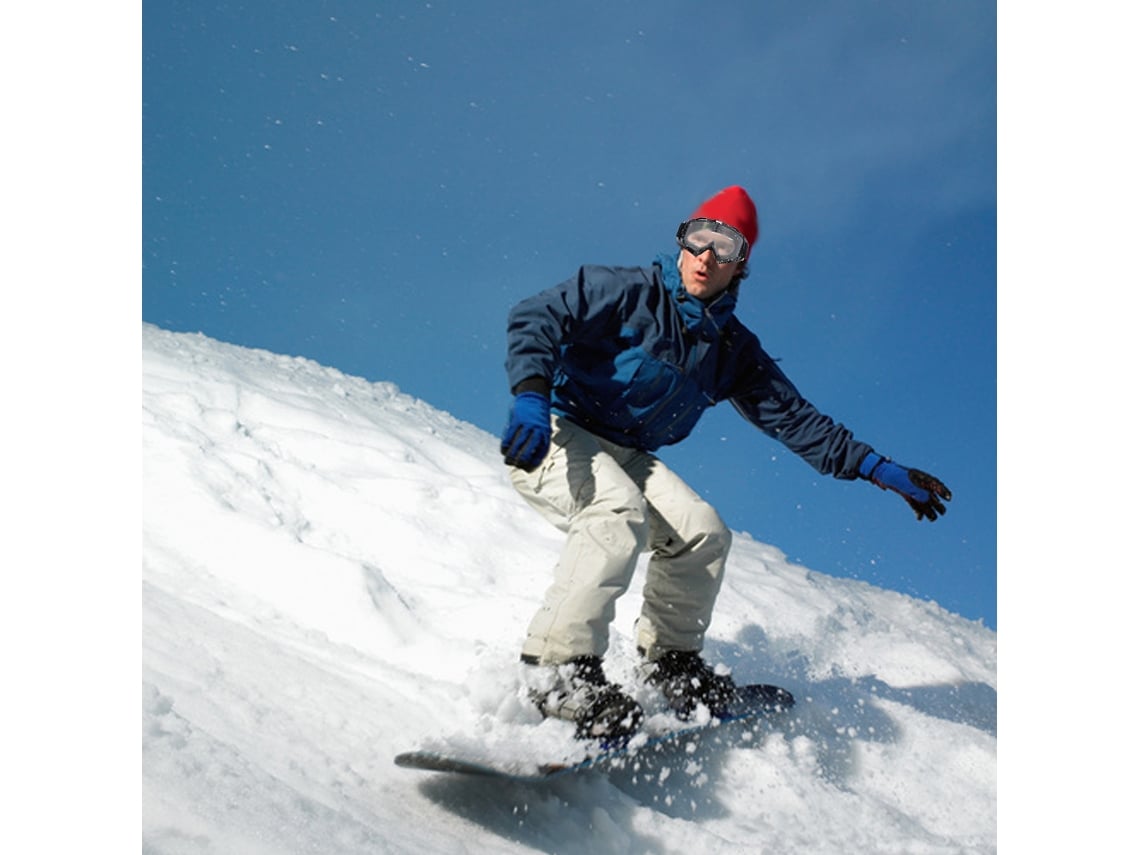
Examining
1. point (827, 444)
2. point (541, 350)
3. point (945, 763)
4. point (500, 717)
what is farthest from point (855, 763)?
point (541, 350)

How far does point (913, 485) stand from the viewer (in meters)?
4.12

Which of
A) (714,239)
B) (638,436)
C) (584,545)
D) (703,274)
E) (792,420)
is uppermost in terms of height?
(714,239)

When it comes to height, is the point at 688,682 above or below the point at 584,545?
below

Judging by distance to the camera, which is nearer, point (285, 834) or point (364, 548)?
point (285, 834)

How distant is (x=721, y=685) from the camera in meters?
3.72

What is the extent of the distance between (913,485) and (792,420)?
63 centimetres

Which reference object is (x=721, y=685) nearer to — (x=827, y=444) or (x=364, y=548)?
(x=827, y=444)

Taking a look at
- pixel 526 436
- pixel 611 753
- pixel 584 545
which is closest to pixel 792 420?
pixel 584 545

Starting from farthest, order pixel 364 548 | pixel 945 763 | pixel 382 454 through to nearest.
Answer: pixel 382 454 → pixel 364 548 → pixel 945 763

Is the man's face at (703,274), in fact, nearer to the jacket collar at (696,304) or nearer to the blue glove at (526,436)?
the jacket collar at (696,304)

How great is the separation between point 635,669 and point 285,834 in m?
2.06

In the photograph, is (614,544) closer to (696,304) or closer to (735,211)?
(696,304)

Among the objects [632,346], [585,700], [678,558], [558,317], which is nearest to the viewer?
[585,700]

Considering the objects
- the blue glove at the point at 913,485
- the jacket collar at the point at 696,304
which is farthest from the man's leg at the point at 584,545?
the blue glove at the point at 913,485
